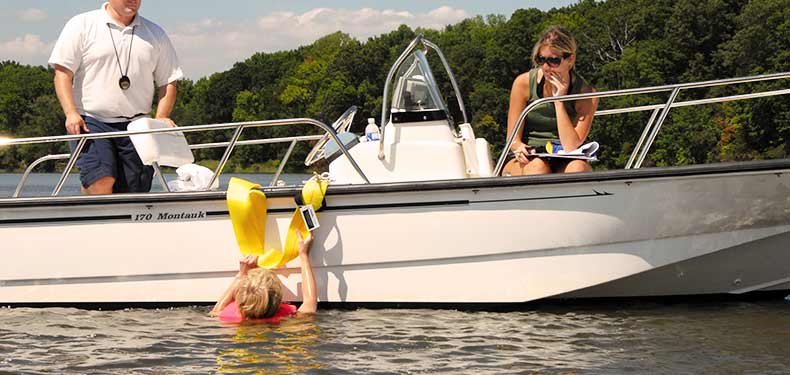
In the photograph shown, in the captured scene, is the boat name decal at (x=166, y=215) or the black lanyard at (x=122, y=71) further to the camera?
the black lanyard at (x=122, y=71)

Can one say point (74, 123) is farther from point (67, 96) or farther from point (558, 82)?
point (558, 82)

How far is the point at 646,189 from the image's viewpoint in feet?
23.2

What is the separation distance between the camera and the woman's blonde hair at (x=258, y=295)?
7.17 metres

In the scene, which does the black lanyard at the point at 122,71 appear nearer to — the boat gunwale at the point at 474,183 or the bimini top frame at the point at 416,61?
the boat gunwale at the point at 474,183

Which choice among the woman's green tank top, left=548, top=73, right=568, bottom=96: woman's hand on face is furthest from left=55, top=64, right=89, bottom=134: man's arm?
left=548, top=73, right=568, bottom=96: woman's hand on face

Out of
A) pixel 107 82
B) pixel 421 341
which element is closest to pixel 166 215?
pixel 107 82

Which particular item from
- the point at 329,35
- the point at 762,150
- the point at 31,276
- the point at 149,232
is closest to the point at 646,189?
the point at 149,232

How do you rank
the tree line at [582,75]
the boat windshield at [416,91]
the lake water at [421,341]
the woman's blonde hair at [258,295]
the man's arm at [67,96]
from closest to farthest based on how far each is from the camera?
the lake water at [421,341] < the woman's blonde hair at [258,295] < the man's arm at [67,96] < the boat windshield at [416,91] < the tree line at [582,75]

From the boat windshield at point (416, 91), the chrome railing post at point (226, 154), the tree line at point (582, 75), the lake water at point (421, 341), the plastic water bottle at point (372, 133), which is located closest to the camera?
the lake water at point (421, 341)

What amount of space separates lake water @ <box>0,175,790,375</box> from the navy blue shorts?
97cm

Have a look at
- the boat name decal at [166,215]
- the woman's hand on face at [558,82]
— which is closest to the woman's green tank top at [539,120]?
the woman's hand on face at [558,82]

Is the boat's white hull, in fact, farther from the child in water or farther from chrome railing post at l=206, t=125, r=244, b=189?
chrome railing post at l=206, t=125, r=244, b=189

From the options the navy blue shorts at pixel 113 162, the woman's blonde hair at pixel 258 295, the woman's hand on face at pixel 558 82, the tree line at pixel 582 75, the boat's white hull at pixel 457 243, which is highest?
the tree line at pixel 582 75

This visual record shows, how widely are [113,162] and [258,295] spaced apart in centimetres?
164
